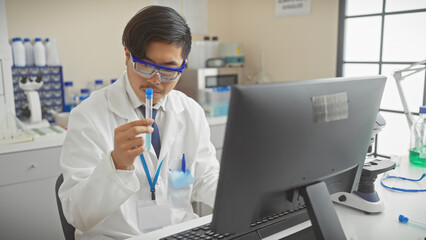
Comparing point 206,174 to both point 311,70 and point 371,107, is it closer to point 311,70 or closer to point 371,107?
point 371,107

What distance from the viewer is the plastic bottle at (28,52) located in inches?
107

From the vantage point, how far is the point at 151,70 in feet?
3.95

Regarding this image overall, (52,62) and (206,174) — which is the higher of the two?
(52,62)

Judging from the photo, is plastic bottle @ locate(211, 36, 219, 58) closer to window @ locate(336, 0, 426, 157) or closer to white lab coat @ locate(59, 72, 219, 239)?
window @ locate(336, 0, 426, 157)

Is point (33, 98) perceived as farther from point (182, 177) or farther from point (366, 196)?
point (366, 196)

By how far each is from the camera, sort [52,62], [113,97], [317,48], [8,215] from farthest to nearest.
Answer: [317,48] → [52,62] → [8,215] → [113,97]

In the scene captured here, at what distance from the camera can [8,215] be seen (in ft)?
7.29

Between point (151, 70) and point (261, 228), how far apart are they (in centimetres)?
61

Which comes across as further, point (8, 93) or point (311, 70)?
point (311, 70)

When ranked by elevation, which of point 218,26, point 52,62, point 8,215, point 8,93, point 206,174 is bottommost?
point 8,215

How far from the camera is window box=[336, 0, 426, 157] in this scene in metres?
2.59

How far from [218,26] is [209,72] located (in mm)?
780

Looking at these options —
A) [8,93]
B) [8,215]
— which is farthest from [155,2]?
[8,215]

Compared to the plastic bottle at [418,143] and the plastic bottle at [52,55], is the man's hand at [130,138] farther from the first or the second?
the plastic bottle at [52,55]
